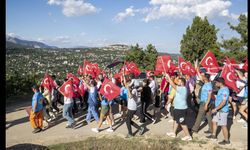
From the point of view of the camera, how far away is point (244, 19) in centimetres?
2767

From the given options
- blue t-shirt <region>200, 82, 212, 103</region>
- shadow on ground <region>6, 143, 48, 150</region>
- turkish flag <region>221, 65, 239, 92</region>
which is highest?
turkish flag <region>221, 65, 239, 92</region>

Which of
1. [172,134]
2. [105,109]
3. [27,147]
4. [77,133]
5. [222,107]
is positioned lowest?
[27,147]

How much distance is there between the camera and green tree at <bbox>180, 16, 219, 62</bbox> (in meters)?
35.8

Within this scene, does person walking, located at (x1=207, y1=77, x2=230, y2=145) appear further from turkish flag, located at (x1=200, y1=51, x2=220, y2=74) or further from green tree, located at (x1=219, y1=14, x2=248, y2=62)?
green tree, located at (x1=219, y1=14, x2=248, y2=62)

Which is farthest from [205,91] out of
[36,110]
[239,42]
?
[239,42]

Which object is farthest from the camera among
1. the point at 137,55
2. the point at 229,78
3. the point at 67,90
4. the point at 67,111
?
the point at 137,55

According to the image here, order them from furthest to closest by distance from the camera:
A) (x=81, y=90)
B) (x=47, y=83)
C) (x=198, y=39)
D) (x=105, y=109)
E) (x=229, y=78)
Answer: (x=198, y=39), (x=81, y=90), (x=47, y=83), (x=105, y=109), (x=229, y=78)

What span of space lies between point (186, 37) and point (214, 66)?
26361 mm

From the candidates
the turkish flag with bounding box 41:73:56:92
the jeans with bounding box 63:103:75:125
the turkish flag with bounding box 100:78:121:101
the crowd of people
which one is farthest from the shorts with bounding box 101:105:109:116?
the turkish flag with bounding box 41:73:56:92

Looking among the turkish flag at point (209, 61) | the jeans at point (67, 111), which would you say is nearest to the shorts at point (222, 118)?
the turkish flag at point (209, 61)

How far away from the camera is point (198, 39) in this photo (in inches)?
1431

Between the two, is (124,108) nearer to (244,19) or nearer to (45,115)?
(45,115)

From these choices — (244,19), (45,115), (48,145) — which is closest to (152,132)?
(48,145)

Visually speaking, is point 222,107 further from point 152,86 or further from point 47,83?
point 47,83
